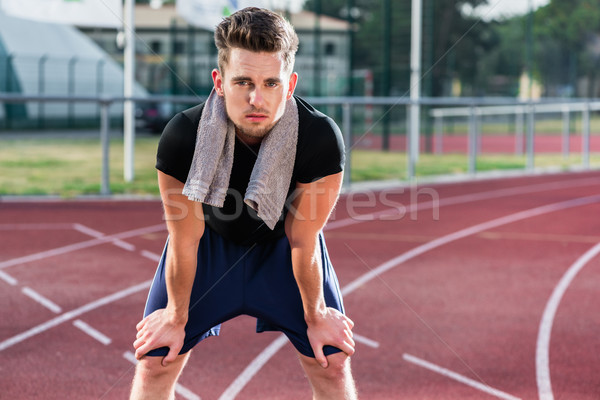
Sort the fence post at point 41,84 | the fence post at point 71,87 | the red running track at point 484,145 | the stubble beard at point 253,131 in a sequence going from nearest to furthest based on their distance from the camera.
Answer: the stubble beard at point 253,131 → the red running track at point 484,145 → the fence post at point 41,84 → the fence post at point 71,87

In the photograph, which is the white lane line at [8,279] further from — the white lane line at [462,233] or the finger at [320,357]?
the finger at [320,357]

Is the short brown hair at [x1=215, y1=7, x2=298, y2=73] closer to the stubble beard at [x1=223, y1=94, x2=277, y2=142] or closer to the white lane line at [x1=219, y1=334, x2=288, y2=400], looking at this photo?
the stubble beard at [x1=223, y1=94, x2=277, y2=142]

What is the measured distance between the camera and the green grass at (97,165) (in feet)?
35.3

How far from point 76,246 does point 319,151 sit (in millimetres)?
5227

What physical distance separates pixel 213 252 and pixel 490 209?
7.24m

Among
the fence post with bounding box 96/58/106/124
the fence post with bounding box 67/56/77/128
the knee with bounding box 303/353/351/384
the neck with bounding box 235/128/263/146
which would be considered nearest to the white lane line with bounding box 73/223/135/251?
the knee with bounding box 303/353/351/384

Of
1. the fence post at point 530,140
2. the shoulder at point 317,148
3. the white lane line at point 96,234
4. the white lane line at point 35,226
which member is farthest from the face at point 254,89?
the fence post at point 530,140

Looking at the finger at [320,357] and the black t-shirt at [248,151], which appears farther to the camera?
the finger at [320,357]

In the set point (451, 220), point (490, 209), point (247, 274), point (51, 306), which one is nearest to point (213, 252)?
point (247, 274)

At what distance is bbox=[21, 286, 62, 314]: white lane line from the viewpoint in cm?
524

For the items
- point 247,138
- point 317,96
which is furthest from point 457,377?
point 317,96

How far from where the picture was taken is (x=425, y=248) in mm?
7289

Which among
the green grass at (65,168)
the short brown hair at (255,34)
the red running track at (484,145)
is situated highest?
the short brown hair at (255,34)

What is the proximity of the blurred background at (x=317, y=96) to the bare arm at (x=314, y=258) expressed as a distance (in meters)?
7.39
